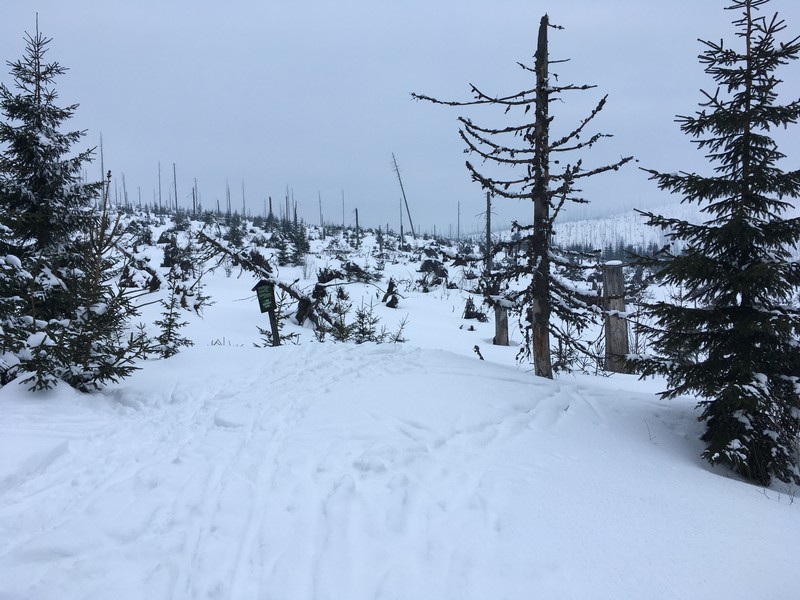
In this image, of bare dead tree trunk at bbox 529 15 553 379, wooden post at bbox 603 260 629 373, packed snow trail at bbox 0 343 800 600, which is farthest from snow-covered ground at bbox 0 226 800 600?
wooden post at bbox 603 260 629 373

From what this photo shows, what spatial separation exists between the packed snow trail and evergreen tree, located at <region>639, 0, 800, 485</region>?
0.66m

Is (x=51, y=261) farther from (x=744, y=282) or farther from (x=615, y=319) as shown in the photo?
(x=615, y=319)

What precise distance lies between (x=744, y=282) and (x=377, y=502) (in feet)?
12.8

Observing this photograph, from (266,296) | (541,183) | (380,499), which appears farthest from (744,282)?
(266,296)

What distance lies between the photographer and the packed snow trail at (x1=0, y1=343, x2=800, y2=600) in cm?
237

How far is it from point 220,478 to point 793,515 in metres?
4.39

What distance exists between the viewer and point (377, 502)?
3.04 metres

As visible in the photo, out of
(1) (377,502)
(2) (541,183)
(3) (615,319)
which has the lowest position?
(1) (377,502)

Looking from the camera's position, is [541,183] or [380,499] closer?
[380,499]

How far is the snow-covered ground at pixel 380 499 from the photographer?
237 centimetres

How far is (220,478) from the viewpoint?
137 inches

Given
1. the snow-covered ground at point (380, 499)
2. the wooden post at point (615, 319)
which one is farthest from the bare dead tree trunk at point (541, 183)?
the wooden post at point (615, 319)

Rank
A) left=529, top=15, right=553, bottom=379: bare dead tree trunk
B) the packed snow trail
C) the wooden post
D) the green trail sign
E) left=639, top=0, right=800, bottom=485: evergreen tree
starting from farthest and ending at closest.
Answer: the green trail sign, the wooden post, left=529, top=15, right=553, bottom=379: bare dead tree trunk, left=639, top=0, right=800, bottom=485: evergreen tree, the packed snow trail

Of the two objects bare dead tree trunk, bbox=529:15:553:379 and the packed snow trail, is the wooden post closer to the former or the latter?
bare dead tree trunk, bbox=529:15:553:379
